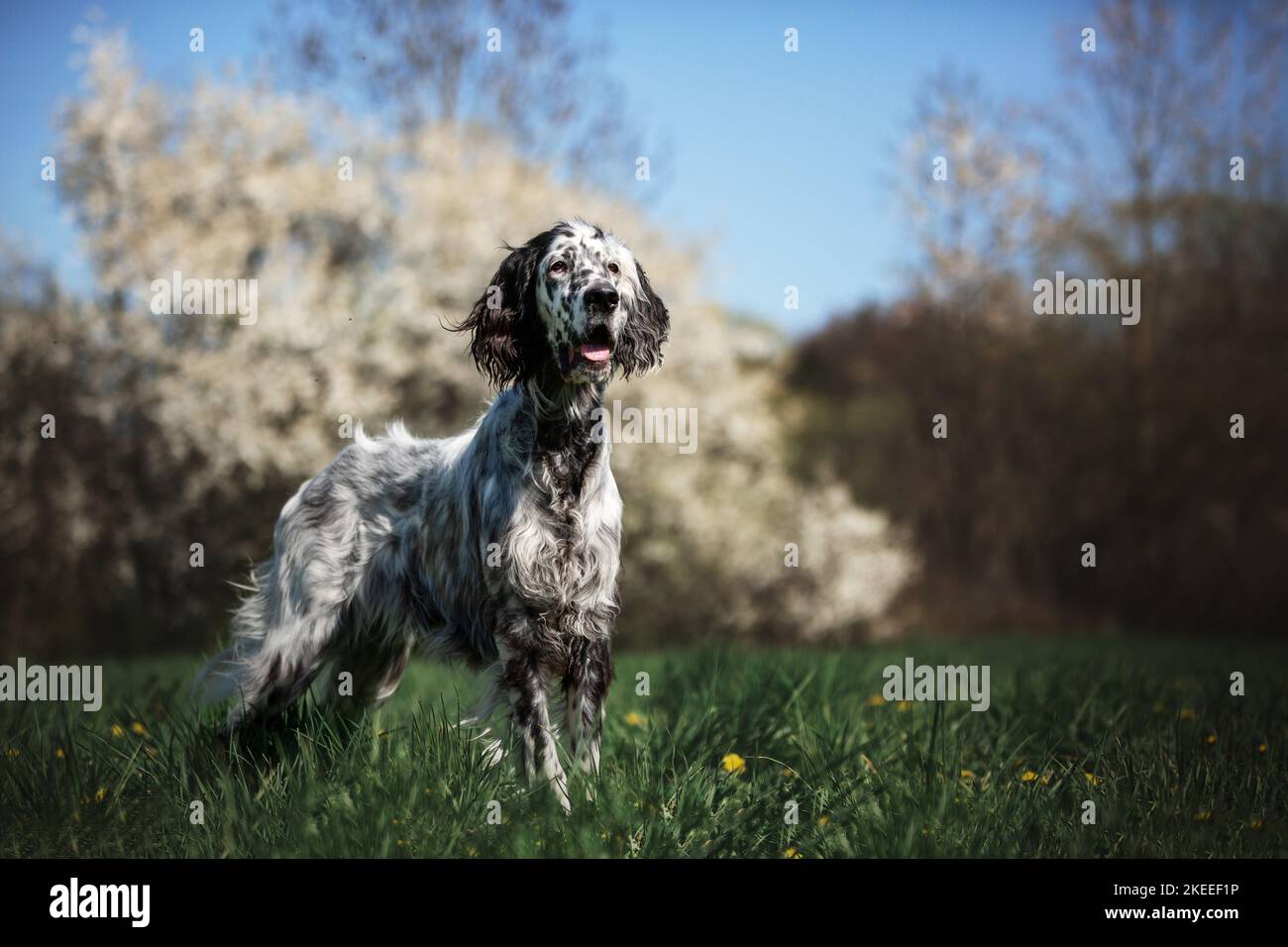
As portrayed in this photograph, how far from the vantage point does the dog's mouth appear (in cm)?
380

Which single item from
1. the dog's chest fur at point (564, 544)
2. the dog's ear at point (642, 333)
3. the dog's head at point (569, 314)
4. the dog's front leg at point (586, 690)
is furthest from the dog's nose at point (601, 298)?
the dog's front leg at point (586, 690)

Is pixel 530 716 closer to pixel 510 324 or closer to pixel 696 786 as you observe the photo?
pixel 696 786

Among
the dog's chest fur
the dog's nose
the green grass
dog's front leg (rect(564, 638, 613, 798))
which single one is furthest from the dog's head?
the green grass

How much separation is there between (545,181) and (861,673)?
834cm

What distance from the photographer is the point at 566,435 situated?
394 centimetres

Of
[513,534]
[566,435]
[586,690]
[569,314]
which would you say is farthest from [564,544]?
[569,314]

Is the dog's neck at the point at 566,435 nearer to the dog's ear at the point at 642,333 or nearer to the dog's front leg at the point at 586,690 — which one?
the dog's ear at the point at 642,333

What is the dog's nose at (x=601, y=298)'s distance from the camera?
12.2 feet

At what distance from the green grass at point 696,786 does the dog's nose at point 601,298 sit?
1506mm

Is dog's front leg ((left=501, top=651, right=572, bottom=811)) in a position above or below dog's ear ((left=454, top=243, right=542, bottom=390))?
below

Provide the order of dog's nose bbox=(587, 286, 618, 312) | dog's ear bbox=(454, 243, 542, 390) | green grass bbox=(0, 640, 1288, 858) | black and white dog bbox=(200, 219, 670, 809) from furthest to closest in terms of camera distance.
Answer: dog's ear bbox=(454, 243, 542, 390)
black and white dog bbox=(200, 219, 670, 809)
dog's nose bbox=(587, 286, 618, 312)
green grass bbox=(0, 640, 1288, 858)

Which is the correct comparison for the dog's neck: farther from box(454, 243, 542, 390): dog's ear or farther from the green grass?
the green grass

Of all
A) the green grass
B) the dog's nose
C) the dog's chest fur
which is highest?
the dog's nose

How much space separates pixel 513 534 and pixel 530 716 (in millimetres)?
638
